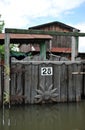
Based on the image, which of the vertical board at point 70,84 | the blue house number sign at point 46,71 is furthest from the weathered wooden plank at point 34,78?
the vertical board at point 70,84

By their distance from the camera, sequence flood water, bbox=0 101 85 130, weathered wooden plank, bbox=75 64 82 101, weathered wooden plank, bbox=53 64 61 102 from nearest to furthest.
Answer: flood water, bbox=0 101 85 130, weathered wooden plank, bbox=53 64 61 102, weathered wooden plank, bbox=75 64 82 101

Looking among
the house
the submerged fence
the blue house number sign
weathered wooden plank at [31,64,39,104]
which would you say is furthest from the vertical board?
the house

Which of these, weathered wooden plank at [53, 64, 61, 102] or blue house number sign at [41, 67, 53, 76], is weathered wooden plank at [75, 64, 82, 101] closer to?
weathered wooden plank at [53, 64, 61, 102]

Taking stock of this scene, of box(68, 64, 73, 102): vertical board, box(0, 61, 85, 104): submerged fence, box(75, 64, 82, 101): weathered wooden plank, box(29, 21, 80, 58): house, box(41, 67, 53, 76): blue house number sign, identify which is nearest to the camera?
box(0, 61, 85, 104): submerged fence

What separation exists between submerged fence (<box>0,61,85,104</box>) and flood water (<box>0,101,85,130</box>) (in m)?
0.41

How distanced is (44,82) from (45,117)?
240 cm

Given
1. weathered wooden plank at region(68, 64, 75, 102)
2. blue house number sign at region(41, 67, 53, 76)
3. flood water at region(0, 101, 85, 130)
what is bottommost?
flood water at region(0, 101, 85, 130)

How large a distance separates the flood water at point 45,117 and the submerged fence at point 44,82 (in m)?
0.41

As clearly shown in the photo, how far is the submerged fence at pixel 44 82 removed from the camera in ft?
40.1

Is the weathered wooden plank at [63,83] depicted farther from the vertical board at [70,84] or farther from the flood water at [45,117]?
the flood water at [45,117]

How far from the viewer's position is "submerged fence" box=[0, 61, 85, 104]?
40.1ft

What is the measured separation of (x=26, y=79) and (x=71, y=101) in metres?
1.98

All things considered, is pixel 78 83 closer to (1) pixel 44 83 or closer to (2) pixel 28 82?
(1) pixel 44 83

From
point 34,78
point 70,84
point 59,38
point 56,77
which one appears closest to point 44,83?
point 34,78
